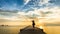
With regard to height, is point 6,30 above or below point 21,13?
below

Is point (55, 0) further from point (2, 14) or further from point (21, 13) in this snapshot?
point (2, 14)

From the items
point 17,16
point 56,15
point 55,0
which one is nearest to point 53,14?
point 56,15

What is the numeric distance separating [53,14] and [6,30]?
68cm

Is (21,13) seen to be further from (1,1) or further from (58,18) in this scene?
(58,18)

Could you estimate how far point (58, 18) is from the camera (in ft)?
7.00

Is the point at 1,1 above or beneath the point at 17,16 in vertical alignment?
above

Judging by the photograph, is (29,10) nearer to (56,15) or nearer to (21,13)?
(21,13)

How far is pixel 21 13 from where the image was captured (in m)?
2.14

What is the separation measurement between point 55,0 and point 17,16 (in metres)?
0.57

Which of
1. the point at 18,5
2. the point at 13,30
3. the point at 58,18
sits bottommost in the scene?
the point at 13,30

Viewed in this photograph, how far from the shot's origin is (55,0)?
7.00 ft

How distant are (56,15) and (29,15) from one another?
14.6 inches

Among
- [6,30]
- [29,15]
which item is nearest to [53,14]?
[29,15]

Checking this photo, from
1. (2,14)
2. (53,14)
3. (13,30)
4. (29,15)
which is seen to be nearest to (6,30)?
(13,30)
